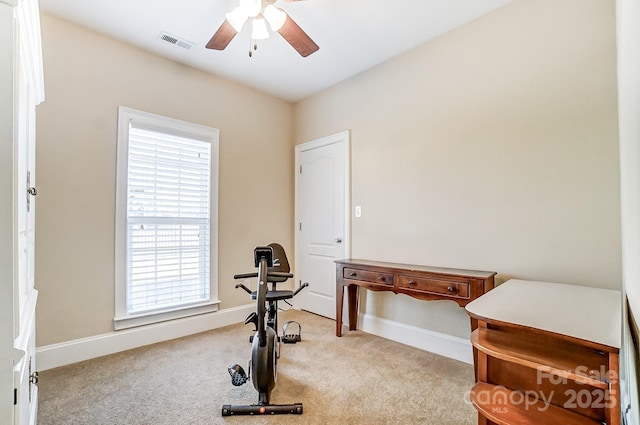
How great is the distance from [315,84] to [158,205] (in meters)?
2.30

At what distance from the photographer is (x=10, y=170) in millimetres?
924

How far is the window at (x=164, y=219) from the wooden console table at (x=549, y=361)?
2.76 meters

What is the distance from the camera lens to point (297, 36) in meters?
2.18

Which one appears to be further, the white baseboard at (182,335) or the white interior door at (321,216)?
the white interior door at (321,216)

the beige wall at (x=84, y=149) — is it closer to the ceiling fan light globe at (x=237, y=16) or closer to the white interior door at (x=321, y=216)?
the white interior door at (x=321, y=216)

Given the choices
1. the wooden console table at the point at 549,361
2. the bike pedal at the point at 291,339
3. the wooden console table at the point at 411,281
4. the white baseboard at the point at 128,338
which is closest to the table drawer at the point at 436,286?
the wooden console table at the point at 411,281

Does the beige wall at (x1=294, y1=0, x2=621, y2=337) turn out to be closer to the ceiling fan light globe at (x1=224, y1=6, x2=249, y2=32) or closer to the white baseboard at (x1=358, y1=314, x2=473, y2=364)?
the white baseboard at (x1=358, y1=314, x2=473, y2=364)

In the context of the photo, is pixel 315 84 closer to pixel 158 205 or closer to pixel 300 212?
pixel 300 212

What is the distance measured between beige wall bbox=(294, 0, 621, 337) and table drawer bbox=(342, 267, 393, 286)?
36 centimetres

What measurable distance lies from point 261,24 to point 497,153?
→ 2.08m

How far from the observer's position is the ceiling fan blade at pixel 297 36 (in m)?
2.07

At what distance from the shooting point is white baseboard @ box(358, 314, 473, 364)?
2516mm

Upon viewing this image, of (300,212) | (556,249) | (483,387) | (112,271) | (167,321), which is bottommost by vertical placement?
(167,321)

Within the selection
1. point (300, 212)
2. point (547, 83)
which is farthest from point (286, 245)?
point (547, 83)
